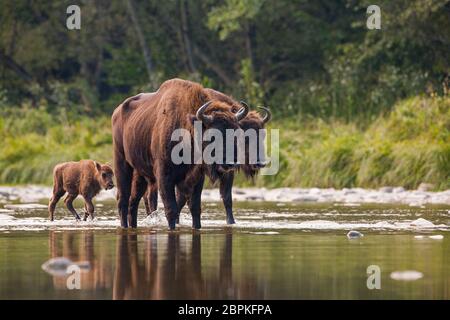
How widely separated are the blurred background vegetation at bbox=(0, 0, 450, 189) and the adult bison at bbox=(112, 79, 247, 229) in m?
8.08

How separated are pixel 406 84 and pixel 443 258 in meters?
21.9

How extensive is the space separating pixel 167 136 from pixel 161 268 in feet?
16.6

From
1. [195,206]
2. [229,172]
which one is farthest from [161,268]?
[229,172]

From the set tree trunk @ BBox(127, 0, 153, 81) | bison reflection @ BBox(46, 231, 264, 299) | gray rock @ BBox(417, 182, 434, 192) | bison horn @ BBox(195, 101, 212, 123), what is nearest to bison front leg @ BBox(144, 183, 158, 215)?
bison horn @ BBox(195, 101, 212, 123)

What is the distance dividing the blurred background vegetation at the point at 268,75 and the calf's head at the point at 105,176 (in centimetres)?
689

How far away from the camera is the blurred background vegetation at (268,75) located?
24.8m

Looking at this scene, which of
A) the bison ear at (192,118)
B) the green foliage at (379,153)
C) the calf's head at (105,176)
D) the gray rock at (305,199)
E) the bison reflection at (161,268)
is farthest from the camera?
the green foliage at (379,153)

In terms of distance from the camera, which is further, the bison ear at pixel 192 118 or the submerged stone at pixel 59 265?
the bison ear at pixel 192 118

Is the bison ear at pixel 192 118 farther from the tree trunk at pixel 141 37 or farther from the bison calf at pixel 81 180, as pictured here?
the tree trunk at pixel 141 37

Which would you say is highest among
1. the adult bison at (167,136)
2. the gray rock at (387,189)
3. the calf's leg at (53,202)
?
the adult bison at (167,136)

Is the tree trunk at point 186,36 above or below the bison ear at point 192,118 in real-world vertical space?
above

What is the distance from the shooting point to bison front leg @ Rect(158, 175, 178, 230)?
47.9ft

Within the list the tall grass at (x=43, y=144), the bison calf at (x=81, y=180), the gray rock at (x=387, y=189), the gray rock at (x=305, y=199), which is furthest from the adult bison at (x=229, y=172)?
the tall grass at (x=43, y=144)

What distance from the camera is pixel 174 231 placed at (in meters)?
14.4
